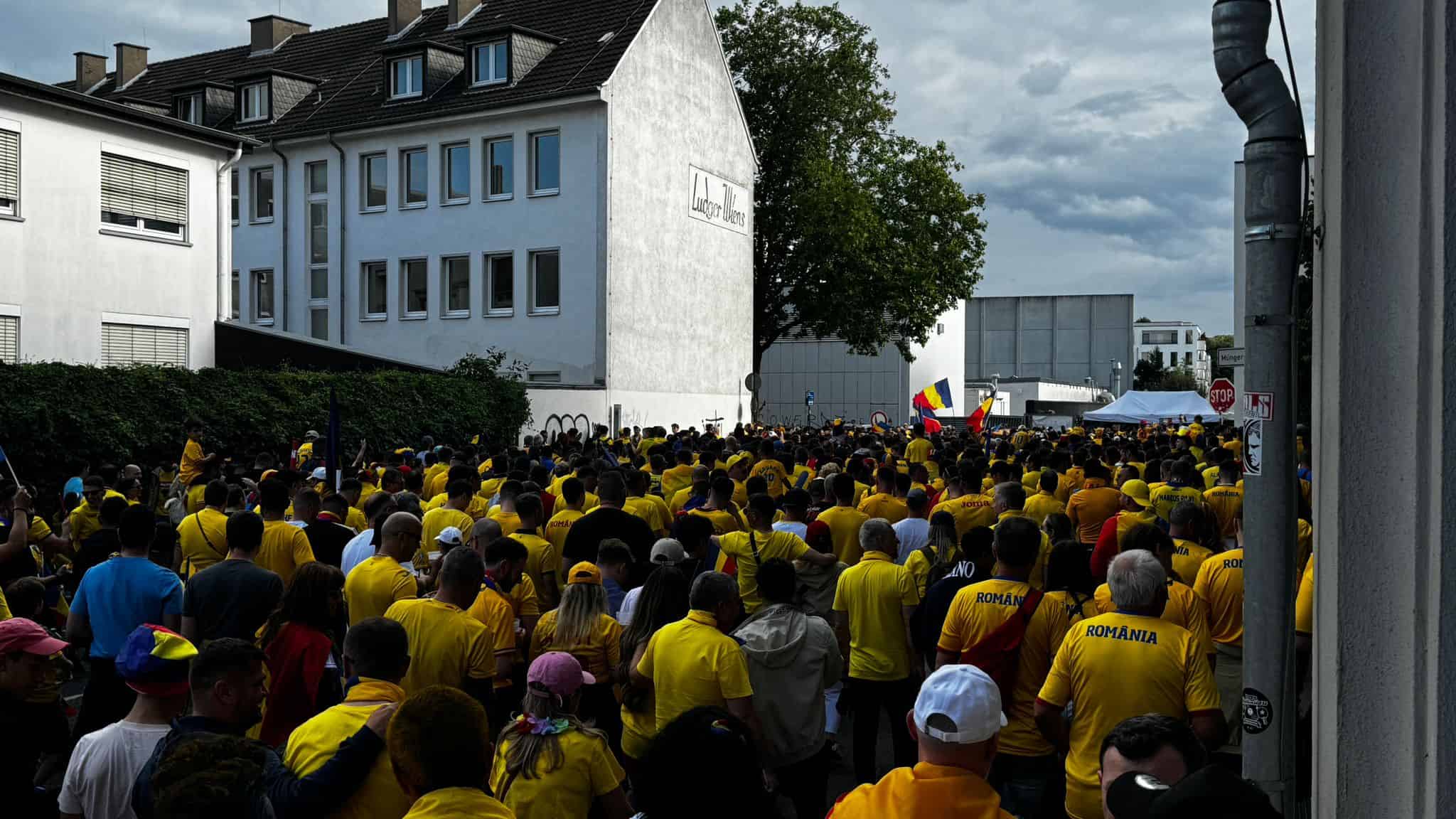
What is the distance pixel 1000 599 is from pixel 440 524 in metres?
4.83

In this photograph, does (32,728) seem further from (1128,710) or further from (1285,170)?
(1285,170)

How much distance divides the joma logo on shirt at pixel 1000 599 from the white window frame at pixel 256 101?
1532 inches

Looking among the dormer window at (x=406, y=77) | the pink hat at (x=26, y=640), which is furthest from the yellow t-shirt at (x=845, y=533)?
the dormer window at (x=406, y=77)

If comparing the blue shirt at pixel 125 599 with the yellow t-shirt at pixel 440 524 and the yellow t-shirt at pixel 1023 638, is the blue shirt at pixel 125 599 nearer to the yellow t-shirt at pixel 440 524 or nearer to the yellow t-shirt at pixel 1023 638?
the yellow t-shirt at pixel 440 524

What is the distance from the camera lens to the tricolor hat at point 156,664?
4199mm

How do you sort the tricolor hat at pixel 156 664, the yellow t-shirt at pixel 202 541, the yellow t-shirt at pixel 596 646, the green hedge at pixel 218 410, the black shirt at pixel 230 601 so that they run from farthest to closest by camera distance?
the green hedge at pixel 218 410
the yellow t-shirt at pixel 202 541
the black shirt at pixel 230 601
the yellow t-shirt at pixel 596 646
the tricolor hat at pixel 156 664

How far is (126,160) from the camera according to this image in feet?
85.0

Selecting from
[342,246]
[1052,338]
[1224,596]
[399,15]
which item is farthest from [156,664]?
[1052,338]

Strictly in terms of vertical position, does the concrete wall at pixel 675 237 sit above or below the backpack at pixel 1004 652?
above

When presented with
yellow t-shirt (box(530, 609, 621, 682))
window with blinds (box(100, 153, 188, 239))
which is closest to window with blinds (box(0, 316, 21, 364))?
window with blinds (box(100, 153, 188, 239))

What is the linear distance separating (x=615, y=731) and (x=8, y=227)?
2193 cm

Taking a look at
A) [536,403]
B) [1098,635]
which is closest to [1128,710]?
[1098,635]

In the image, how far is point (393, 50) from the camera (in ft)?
122

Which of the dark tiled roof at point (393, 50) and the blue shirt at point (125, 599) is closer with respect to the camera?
the blue shirt at point (125, 599)
